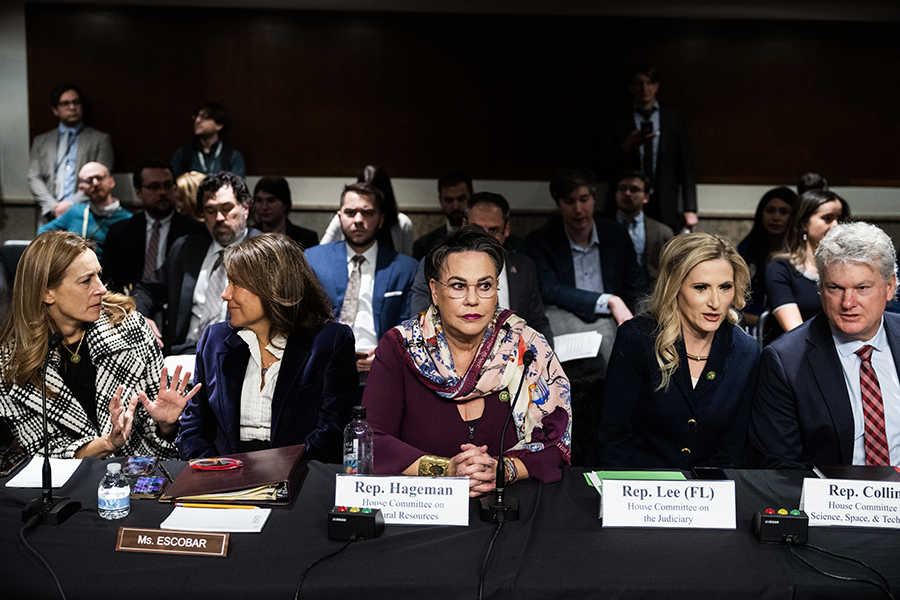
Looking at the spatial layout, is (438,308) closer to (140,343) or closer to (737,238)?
(140,343)

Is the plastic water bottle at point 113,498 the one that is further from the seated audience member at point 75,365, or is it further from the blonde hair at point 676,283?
the blonde hair at point 676,283

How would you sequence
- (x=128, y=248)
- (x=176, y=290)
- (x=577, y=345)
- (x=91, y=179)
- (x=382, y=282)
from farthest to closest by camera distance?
(x=91, y=179) < (x=128, y=248) < (x=176, y=290) < (x=382, y=282) < (x=577, y=345)

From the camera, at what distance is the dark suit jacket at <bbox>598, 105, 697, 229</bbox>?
18.0ft

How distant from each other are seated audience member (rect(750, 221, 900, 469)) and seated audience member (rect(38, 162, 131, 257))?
13.4 ft

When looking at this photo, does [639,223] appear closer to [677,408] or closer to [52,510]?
[677,408]

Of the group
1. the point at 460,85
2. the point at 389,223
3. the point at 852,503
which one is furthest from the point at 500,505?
the point at 460,85

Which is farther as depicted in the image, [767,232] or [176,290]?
[767,232]

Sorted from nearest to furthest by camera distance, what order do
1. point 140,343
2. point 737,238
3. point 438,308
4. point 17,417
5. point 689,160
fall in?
point 438,308, point 17,417, point 140,343, point 689,160, point 737,238

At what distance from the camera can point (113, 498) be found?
1.65 meters

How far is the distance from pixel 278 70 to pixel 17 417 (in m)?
4.30

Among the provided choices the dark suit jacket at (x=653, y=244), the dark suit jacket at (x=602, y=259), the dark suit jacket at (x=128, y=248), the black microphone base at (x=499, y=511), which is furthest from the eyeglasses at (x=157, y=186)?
the black microphone base at (x=499, y=511)

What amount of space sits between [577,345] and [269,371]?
142cm

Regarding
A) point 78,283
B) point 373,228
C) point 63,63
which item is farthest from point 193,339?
point 63,63

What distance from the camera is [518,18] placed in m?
5.88
